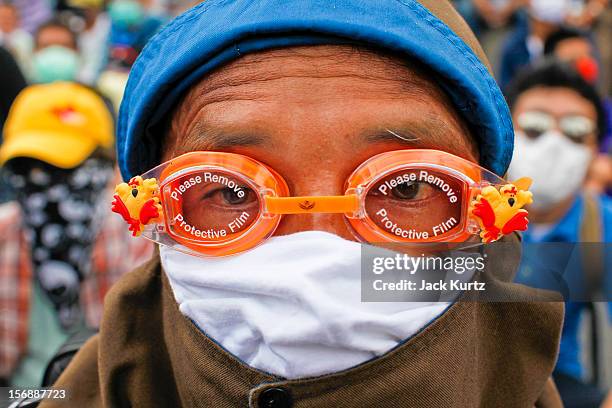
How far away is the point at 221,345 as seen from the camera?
5.37 ft

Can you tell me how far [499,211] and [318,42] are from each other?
60 centimetres

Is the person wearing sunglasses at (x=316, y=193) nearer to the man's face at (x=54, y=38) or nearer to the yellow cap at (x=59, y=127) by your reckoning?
the yellow cap at (x=59, y=127)

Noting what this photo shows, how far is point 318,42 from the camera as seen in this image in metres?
1.66

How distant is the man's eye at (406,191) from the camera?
5.47ft

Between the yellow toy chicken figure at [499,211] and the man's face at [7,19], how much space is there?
8.83 metres

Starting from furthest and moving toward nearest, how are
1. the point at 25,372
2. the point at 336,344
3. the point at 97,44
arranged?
1. the point at 97,44
2. the point at 25,372
3. the point at 336,344

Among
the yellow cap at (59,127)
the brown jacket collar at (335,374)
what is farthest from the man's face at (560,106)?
the yellow cap at (59,127)

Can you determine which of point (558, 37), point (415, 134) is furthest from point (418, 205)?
point (558, 37)

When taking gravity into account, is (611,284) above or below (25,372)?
above

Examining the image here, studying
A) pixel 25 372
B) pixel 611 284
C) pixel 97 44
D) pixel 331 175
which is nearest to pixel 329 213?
pixel 331 175

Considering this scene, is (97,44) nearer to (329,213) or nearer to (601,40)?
(601,40)

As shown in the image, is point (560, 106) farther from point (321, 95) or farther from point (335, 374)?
point (335, 374)

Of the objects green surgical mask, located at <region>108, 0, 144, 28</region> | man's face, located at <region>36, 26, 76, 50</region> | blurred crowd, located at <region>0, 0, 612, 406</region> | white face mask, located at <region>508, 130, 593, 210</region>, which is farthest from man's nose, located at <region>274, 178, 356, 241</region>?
green surgical mask, located at <region>108, 0, 144, 28</region>

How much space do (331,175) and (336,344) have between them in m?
0.39
